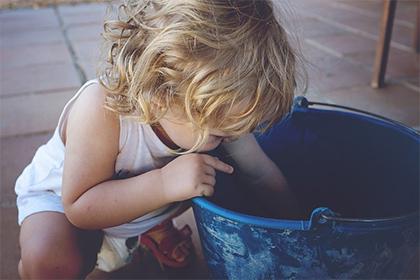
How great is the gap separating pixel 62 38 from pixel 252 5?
6.57 ft

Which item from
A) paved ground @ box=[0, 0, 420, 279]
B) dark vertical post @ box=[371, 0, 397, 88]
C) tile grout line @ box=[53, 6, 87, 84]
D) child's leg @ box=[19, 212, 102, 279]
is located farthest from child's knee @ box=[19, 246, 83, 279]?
dark vertical post @ box=[371, 0, 397, 88]

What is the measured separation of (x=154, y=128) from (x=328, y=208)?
0.32m

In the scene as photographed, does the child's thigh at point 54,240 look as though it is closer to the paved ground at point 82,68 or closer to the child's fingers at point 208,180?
the paved ground at point 82,68

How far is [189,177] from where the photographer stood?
2.47ft

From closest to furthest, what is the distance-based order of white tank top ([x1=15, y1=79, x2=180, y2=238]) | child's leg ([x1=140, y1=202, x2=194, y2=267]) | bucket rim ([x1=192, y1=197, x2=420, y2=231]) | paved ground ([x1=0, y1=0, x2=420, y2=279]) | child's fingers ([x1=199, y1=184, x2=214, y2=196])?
bucket rim ([x1=192, y1=197, x2=420, y2=231]), child's fingers ([x1=199, y1=184, x2=214, y2=196]), white tank top ([x1=15, y1=79, x2=180, y2=238]), child's leg ([x1=140, y1=202, x2=194, y2=267]), paved ground ([x1=0, y1=0, x2=420, y2=279])

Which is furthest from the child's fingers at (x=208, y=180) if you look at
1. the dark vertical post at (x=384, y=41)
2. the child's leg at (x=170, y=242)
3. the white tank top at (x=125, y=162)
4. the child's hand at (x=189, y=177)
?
the dark vertical post at (x=384, y=41)

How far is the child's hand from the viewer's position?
29.4 inches

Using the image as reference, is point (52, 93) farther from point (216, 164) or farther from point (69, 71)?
point (216, 164)

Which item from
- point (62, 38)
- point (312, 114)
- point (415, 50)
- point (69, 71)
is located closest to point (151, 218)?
point (312, 114)

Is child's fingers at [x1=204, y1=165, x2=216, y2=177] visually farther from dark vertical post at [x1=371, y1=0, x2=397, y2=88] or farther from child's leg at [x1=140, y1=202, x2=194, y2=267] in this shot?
dark vertical post at [x1=371, y1=0, x2=397, y2=88]

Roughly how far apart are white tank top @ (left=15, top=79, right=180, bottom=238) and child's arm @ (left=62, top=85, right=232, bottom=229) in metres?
0.03

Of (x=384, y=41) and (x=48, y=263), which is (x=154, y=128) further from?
(x=384, y=41)

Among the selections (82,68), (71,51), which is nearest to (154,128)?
(82,68)

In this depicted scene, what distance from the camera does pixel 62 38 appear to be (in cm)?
255
